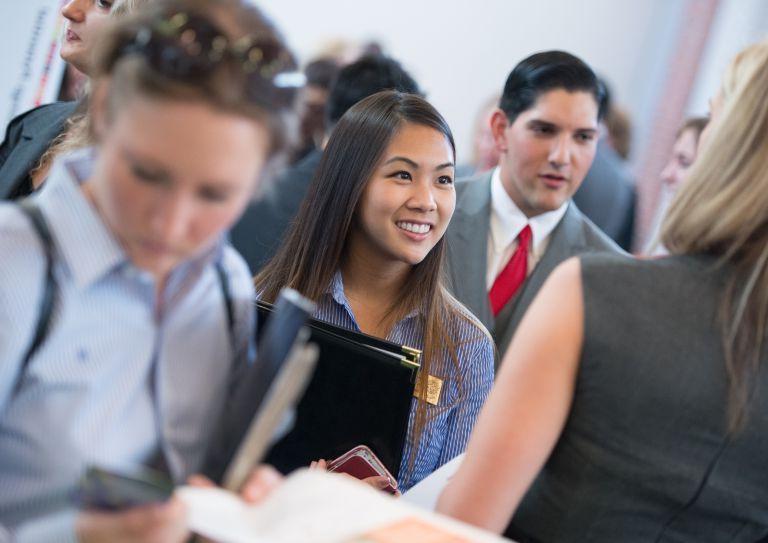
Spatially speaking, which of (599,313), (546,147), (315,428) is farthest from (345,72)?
(599,313)

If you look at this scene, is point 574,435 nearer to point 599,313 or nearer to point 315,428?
point 599,313

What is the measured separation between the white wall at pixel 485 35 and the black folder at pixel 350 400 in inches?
193

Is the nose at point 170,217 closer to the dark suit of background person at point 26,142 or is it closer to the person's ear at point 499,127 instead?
the dark suit of background person at point 26,142

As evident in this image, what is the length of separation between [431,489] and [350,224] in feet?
2.95

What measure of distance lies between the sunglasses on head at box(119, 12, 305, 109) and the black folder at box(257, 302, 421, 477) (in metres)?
0.73

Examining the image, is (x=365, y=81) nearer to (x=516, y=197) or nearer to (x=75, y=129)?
(x=516, y=197)

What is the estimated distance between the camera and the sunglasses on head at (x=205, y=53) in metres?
0.97

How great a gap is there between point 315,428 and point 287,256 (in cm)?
67

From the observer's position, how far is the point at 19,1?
7.84 ft

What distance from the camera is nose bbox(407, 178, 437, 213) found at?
2.26 metres

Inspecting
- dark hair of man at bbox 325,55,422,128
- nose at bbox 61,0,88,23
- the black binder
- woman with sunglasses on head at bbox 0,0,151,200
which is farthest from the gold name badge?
dark hair of man at bbox 325,55,422,128

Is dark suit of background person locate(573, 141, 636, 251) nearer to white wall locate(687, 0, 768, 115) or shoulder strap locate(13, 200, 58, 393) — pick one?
white wall locate(687, 0, 768, 115)

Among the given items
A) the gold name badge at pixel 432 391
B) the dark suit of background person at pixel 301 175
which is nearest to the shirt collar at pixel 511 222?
the dark suit of background person at pixel 301 175

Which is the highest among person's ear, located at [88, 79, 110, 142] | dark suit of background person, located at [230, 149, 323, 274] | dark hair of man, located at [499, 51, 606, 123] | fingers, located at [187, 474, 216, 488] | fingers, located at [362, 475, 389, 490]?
dark hair of man, located at [499, 51, 606, 123]
